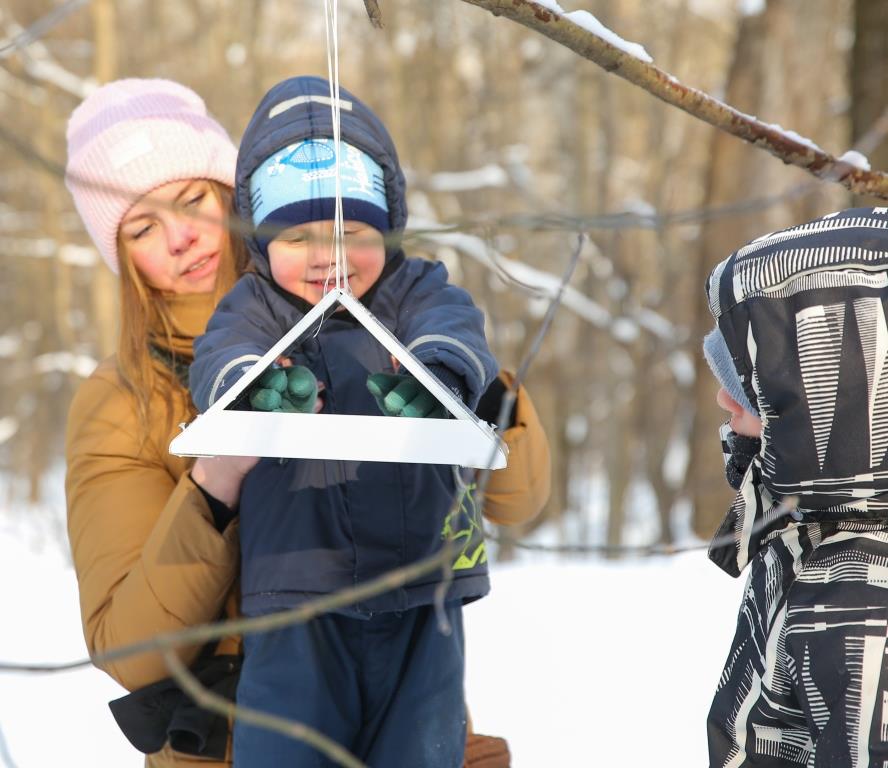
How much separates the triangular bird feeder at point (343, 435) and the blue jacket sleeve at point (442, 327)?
4.7 inches

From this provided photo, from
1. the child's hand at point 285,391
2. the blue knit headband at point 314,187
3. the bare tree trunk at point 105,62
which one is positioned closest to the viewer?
the child's hand at point 285,391

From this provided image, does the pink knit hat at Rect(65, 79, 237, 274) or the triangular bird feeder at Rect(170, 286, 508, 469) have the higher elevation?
the pink knit hat at Rect(65, 79, 237, 274)

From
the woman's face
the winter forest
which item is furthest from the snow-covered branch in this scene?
the woman's face

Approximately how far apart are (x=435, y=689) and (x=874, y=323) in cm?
88

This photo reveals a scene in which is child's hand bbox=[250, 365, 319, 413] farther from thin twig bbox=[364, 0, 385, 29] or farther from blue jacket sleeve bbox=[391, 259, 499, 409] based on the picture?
thin twig bbox=[364, 0, 385, 29]

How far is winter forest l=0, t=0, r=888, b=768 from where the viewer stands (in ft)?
9.46

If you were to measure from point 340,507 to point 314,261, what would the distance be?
40 centimetres

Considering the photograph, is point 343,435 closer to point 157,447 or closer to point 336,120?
point 336,120

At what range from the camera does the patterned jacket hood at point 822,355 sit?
1391 mm

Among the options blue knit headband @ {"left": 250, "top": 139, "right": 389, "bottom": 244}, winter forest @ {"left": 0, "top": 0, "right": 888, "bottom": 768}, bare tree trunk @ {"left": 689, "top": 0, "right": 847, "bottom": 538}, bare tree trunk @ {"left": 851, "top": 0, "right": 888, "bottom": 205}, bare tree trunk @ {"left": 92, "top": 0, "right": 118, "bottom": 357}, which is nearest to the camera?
blue knit headband @ {"left": 250, "top": 139, "right": 389, "bottom": 244}

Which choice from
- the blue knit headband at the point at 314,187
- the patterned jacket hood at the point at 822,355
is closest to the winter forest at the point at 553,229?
the patterned jacket hood at the point at 822,355

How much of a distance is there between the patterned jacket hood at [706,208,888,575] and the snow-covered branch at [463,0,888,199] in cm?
21

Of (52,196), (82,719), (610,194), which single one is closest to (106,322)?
(52,196)

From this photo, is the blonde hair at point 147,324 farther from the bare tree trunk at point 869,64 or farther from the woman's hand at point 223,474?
the bare tree trunk at point 869,64
